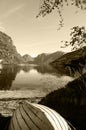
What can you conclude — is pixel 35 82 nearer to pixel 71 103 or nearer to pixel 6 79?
pixel 6 79

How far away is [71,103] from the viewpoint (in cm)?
2078

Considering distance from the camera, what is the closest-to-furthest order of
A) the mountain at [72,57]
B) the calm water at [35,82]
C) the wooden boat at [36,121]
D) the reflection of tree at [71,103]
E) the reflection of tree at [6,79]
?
the wooden boat at [36,121] → the mountain at [72,57] → the reflection of tree at [71,103] → the calm water at [35,82] → the reflection of tree at [6,79]

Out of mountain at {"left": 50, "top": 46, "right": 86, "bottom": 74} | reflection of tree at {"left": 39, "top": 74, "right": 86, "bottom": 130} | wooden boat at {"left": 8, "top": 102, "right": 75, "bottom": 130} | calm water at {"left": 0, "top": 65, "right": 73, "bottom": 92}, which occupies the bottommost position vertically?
calm water at {"left": 0, "top": 65, "right": 73, "bottom": 92}

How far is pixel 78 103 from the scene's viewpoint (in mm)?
20375

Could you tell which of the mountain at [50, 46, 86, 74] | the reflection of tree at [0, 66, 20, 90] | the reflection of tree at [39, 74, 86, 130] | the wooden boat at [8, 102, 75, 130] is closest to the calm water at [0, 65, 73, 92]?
the reflection of tree at [0, 66, 20, 90]

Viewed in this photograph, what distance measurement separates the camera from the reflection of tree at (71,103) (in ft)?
56.8

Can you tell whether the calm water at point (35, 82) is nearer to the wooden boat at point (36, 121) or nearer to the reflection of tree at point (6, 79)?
the reflection of tree at point (6, 79)

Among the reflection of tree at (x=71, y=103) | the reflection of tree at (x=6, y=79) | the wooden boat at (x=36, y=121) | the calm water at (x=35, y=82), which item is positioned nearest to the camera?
the wooden boat at (x=36, y=121)

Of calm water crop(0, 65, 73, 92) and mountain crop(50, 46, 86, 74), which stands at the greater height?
mountain crop(50, 46, 86, 74)

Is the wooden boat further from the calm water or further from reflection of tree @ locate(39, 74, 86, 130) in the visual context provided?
the calm water

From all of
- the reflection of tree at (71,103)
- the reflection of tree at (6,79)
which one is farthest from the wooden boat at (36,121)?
the reflection of tree at (6,79)

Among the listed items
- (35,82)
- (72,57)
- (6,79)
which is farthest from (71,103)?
(6,79)

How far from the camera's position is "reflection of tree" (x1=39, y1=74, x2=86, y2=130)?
56.8 ft

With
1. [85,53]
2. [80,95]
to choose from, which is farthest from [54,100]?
[85,53]
